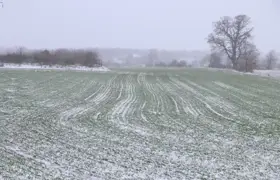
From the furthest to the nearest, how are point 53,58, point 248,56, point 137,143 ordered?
1. point 248,56
2. point 53,58
3. point 137,143

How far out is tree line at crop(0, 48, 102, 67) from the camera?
71062 mm

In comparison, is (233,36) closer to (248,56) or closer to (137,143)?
(248,56)

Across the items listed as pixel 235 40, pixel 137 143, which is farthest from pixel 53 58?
pixel 137 143

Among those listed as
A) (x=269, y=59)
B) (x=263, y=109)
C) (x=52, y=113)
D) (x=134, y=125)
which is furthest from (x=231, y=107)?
(x=269, y=59)

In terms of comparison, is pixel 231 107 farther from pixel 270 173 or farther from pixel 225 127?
pixel 270 173

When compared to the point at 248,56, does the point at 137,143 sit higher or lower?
lower

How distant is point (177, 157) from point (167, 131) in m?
3.09

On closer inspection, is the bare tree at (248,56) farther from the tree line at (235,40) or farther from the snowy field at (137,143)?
the snowy field at (137,143)

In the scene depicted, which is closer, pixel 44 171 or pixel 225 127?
pixel 44 171

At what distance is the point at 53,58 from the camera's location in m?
73.0

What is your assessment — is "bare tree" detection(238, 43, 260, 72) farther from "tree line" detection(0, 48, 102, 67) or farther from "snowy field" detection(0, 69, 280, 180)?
"snowy field" detection(0, 69, 280, 180)

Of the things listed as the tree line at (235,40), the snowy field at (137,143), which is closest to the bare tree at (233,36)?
the tree line at (235,40)

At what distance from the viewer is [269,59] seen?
129125 mm

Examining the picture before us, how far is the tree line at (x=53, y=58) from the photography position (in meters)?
71.1
